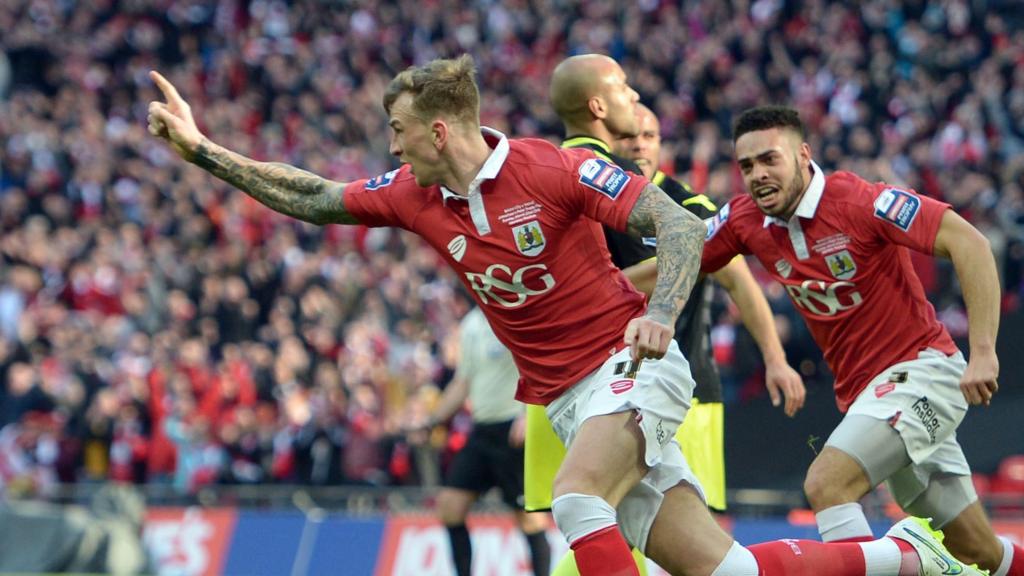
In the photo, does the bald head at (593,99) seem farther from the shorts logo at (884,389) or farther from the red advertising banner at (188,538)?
the red advertising banner at (188,538)

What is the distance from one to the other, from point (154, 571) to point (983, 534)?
→ 9.63 m

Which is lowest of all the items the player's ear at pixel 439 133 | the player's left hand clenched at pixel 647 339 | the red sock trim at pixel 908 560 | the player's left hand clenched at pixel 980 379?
the red sock trim at pixel 908 560

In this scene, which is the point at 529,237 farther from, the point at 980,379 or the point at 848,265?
the point at 980,379

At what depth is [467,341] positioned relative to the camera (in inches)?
438

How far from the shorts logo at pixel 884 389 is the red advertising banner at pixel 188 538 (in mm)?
8996

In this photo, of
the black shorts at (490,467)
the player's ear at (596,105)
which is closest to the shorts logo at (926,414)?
the player's ear at (596,105)

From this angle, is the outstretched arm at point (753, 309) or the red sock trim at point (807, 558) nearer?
the red sock trim at point (807, 558)

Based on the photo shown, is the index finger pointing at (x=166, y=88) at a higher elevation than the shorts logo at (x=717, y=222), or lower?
higher

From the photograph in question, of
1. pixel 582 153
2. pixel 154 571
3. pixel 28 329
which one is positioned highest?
pixel 582 153

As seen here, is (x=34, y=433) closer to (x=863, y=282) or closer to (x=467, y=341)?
(x=467, y=341)

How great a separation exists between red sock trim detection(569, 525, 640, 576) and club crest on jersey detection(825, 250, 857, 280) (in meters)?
1.81

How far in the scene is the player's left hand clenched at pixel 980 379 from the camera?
638cm

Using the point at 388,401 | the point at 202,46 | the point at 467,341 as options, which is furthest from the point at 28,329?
the point at 467,341

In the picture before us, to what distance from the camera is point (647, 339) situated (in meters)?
5.43
